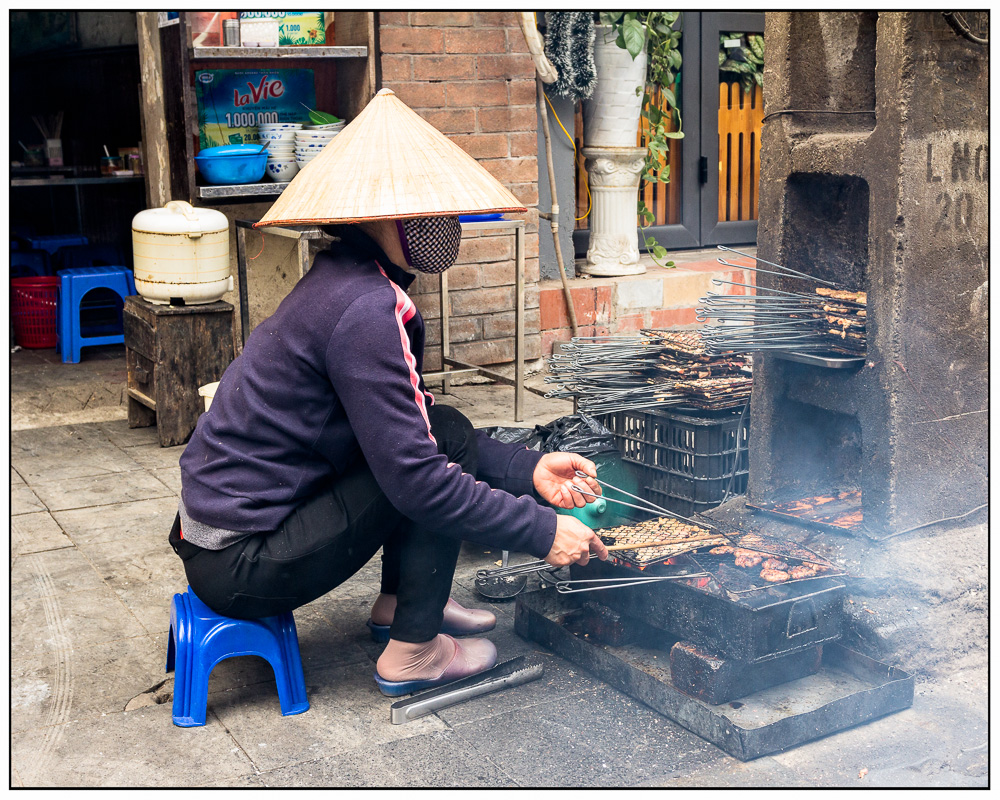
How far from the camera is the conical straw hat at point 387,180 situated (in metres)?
2.89

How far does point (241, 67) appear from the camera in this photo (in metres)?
6.53

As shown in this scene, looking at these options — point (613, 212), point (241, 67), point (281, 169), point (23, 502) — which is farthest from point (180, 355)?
point (613, 212)

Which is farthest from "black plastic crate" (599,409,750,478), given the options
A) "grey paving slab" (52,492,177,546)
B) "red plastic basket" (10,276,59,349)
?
A: "red plastic basket" (10,276,59,349)

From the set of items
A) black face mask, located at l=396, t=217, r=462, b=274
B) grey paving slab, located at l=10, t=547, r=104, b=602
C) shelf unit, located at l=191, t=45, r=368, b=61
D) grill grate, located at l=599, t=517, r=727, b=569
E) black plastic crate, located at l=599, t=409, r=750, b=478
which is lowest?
grey paving slab, located at l=10, t=547, r=104, b=602

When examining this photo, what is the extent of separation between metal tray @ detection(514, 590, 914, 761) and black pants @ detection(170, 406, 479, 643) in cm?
54

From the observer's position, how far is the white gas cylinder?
5676mm

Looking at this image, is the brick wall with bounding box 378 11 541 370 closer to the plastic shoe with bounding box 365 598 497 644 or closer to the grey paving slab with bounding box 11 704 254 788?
the plastic shoe with bounding box 365 598 497 644

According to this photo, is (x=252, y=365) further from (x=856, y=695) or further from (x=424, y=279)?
(x=424, y=279)

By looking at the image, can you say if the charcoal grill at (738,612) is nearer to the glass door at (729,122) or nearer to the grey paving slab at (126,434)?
the grey paving slab at (126,434)

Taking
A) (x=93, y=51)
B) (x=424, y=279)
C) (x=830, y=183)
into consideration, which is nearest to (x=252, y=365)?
(x=830, y=183)

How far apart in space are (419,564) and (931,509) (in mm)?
1734

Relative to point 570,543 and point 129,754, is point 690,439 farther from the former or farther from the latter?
point 129,754

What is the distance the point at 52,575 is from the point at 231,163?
2.84 metres

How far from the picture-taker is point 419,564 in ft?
10.2
